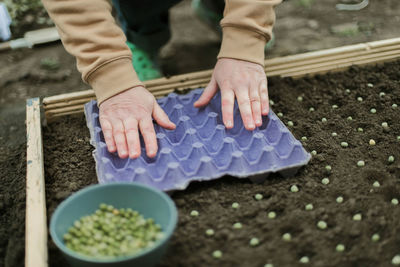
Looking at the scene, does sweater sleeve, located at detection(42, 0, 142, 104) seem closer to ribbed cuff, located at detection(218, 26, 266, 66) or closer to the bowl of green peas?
ribbed cuff, located at detection(218, 26, 266, 66)

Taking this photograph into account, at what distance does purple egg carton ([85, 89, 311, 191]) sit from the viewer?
135 centimetres

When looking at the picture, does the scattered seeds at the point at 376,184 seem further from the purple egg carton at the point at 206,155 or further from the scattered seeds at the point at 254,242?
the scattered seeds at the point at 254,242

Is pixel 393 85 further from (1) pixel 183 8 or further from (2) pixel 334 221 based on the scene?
(1) pixel 183 8

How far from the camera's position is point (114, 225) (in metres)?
1.13

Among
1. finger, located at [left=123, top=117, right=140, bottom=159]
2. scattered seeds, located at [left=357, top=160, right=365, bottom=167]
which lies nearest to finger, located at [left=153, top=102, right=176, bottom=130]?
finger, located at [left=123, top=117, right=140, bottom=159]

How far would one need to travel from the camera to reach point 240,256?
1155 mm

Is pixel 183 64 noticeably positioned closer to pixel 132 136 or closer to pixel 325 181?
pixel 132 136

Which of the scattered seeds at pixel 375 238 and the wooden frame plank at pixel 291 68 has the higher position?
the scattered seeds at pixel 375 238

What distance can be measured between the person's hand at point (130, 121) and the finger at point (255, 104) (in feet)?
0.93

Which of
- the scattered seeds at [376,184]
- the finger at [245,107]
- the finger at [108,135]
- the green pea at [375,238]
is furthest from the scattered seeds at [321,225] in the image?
the finger at [108,135]

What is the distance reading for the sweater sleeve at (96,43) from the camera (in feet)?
5.05

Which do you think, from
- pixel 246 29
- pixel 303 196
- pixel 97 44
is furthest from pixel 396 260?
pixel 97 44

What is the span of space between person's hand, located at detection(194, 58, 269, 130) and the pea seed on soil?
0.20 metres

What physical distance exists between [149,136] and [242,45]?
53 centimetres
